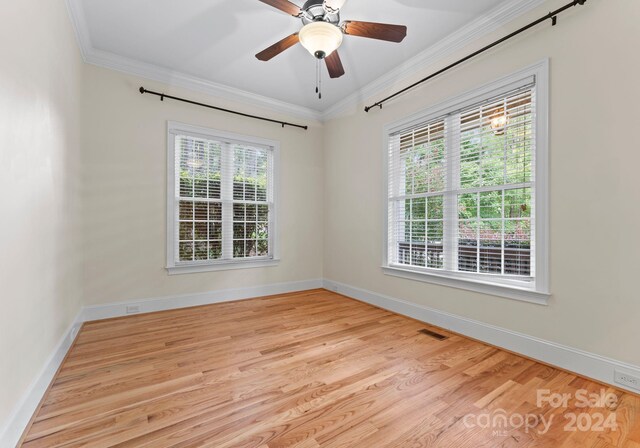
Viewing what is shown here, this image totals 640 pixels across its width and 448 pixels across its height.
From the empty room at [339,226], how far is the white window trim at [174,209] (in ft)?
0.09

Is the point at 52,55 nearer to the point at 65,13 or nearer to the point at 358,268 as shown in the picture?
the point at 65,13

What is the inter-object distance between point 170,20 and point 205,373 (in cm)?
315

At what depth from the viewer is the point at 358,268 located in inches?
169

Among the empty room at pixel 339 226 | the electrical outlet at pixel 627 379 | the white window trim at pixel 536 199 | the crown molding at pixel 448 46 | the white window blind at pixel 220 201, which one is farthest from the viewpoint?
the white window blind at pixel 220 201

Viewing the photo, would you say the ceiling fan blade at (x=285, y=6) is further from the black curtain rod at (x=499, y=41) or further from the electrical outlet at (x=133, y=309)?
the electrical outlet at (x=133, y=309)

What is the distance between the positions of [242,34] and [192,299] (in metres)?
3.21

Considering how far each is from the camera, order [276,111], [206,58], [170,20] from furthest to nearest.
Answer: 1. [276,111]
2. [206,58]
3. [170,20]

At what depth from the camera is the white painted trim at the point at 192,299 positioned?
3.31 metres

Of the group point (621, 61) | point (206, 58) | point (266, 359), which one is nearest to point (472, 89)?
point (621, 61)

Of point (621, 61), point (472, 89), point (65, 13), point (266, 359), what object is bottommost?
point (266, 359)

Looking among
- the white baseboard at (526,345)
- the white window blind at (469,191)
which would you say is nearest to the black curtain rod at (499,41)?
the white window blind at (469,191)

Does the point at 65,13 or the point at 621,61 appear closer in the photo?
the point at 621,61

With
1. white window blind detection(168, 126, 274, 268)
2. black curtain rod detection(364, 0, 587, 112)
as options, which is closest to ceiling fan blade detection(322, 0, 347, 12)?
black curtain rod detection(364, 0, 587, 112)

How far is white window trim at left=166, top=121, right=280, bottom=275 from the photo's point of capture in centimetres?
373
